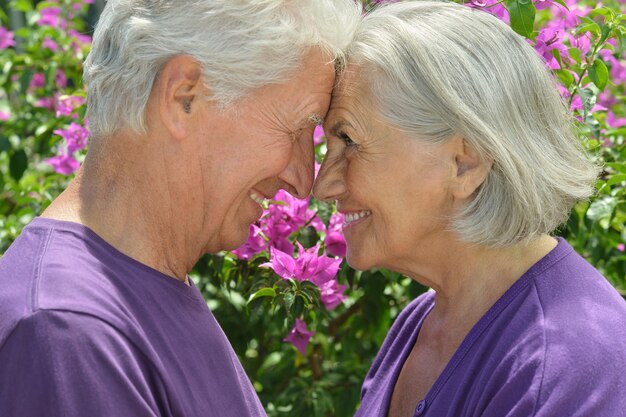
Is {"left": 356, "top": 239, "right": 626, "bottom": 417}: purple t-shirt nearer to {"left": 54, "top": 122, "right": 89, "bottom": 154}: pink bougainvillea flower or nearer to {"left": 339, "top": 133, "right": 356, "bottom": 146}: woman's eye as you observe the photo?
{"left": 339, "top": 133, "right": 356, "bottom": 146}: woman's eye

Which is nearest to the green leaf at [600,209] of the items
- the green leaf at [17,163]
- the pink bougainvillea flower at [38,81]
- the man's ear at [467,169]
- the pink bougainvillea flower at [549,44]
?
the pink bougainvillea flower at [549,44]

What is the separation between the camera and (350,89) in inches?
91.2

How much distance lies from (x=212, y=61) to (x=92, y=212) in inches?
15.2

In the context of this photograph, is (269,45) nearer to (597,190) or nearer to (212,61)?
(212,61)

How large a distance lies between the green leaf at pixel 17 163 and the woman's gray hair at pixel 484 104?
6.57 ft

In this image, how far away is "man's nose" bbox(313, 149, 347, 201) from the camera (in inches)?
96.5

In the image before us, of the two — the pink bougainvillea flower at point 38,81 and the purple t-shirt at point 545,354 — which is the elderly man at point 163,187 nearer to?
the purple t-shirt at point 545,354

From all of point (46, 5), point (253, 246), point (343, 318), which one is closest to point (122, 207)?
point (253, 246)

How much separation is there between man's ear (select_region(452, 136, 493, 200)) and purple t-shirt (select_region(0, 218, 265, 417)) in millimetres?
658

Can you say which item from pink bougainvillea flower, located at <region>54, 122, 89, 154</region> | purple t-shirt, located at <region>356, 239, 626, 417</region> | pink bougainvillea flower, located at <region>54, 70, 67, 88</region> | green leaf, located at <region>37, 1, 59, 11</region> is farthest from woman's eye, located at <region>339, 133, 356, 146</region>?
green leaf, located at <region>37, 1, 59, 11</region>

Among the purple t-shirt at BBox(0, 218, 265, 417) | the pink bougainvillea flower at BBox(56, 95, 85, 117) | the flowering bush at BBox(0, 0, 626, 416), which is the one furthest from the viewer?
the pink bougainvillea flower at BBox(56, 95, 85, 117)

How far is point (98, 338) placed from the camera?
67.6 inches

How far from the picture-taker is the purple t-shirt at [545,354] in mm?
1930

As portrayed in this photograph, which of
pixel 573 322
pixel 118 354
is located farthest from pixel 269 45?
pixel 573 322
